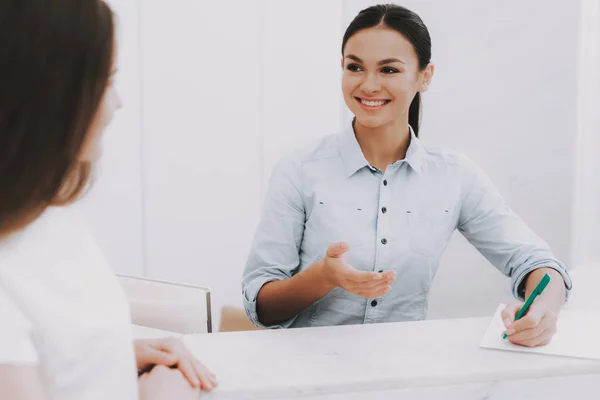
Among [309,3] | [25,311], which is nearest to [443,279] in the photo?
[309,3]

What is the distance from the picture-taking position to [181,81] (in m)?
2.79

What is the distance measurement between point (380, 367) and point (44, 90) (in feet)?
1.98

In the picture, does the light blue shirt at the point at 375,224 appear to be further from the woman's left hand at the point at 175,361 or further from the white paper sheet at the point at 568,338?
the woman's left hand at the point at 175,361

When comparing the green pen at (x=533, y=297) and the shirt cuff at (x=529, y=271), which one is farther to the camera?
the shirt cuff at (x=529, y=271)

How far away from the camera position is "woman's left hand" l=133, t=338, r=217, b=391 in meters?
0.85

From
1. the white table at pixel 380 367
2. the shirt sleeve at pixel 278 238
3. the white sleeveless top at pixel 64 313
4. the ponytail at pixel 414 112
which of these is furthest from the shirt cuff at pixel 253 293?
the white sleeveless top at pixel 64 313

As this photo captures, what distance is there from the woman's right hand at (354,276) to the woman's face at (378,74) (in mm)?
497

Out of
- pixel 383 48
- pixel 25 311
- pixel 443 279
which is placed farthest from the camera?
pixel 443 279

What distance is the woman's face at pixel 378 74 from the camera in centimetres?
156

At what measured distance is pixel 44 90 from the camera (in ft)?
1.88

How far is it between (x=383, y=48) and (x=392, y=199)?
0.37 meters

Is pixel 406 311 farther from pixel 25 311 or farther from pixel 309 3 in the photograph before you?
pixel 309 3

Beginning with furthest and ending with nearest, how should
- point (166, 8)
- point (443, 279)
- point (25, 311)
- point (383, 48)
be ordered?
1. point (443, 279)
2. point (166, 8)
3. point (383, 48)
4. point (25, 311)

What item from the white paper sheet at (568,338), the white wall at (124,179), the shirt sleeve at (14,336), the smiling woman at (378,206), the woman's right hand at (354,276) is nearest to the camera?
the shirt sleeve at (14,336)
